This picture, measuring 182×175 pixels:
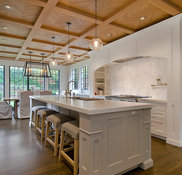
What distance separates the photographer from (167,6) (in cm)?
252

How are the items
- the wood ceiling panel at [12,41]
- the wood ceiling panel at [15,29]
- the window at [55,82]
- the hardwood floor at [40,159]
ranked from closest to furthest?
the hardwood floor at [40,159] → the wood ceiling panel at [15,29] → the wood ceiling panel at [12,41] → the window at [55,82]

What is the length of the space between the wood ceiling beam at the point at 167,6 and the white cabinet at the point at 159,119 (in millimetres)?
1899

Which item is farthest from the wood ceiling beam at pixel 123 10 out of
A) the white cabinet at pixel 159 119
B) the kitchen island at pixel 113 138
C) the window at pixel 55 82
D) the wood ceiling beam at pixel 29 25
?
the window at pixel 55 82

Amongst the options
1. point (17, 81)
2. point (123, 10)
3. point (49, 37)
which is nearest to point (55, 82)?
point (17, 81)

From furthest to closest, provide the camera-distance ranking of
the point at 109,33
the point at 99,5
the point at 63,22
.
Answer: the point at 109,33 → the point at 63,22 → the point at 99,5

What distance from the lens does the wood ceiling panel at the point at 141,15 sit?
2695 millimetres

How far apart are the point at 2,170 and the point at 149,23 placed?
13.7 ft

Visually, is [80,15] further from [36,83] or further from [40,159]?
[36,83]

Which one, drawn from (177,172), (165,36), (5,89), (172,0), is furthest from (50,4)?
(5,89)

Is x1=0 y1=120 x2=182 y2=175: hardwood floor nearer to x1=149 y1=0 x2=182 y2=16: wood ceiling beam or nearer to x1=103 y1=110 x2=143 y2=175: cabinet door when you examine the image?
x1=103 y1=110 x2=143 y2=175: cabinet door

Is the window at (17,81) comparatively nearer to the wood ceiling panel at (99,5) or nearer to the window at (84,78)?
the window at (84,78)

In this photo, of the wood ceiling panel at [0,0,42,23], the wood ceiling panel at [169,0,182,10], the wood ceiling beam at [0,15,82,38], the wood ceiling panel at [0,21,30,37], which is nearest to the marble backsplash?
the wood ceiling panel at [169,0,182,10]

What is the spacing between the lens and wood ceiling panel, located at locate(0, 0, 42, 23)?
2.55 m

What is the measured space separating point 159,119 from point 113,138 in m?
1.97
